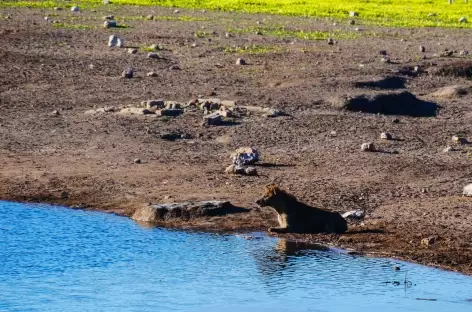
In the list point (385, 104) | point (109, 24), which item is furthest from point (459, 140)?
point (109, 24)

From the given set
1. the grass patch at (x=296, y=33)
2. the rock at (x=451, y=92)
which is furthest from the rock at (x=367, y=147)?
the grass patch at (x=296, y=33)

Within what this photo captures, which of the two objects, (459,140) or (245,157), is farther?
(459,140)

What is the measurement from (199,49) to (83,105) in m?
7.00

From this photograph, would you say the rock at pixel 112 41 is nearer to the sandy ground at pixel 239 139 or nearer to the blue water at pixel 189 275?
the sandy ground at pixel 239 139

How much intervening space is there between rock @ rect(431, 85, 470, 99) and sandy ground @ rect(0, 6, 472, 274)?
0.81 feet

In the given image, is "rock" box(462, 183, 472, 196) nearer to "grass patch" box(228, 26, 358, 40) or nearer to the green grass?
"grass patch" box(228, 26, 358, 40)

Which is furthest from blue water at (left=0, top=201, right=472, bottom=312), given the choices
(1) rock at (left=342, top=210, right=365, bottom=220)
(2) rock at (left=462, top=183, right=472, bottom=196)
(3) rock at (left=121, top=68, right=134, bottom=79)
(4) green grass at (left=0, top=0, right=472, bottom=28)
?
(4) green grass at (left=0, top=0, right=472, bottom=28)

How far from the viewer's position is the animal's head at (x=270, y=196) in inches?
531

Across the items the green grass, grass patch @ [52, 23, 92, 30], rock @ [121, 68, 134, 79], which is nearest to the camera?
rock @ [121, 68, 134, 79]

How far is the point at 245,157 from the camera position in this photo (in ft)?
53.2

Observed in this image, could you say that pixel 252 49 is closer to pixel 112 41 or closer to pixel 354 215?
pixel 112 41

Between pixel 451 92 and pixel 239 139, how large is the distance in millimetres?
5781

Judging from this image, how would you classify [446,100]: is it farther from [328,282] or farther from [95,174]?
[328,282]

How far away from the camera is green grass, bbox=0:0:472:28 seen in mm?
37000
